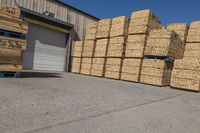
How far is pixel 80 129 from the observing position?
10.4 ft

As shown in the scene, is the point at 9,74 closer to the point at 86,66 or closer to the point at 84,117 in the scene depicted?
the point at 84,117

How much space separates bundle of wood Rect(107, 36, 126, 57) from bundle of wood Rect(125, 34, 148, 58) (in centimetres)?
32

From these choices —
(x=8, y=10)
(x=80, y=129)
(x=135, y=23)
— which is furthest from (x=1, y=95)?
(x=135, y=23)

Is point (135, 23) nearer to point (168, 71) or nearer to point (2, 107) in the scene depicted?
point (168, 71)

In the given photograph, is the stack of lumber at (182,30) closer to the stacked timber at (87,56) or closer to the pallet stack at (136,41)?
the pallet stack at (136,41)

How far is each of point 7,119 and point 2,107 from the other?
68 cm

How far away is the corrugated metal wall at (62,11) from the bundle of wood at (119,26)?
3.94 m

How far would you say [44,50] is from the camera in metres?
14.4

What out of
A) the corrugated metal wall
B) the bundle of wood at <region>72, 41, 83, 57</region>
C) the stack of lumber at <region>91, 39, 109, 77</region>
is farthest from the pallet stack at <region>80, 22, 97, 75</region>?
the corrugated metal wall

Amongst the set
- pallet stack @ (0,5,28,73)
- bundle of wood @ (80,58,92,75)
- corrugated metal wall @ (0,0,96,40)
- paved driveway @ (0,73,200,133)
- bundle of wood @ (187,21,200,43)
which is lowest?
paved driveway @ (0,73,200,133)

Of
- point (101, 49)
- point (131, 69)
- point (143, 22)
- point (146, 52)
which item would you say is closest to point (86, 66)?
point (101, 49)

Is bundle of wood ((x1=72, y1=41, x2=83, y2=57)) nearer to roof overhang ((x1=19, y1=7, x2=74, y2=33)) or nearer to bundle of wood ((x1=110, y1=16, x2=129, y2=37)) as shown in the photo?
roof overhang ((x1=19, y1=7, x2=74, y2=33))

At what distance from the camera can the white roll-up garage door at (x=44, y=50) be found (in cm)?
1355

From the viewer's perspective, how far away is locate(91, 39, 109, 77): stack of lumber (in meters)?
13.7
